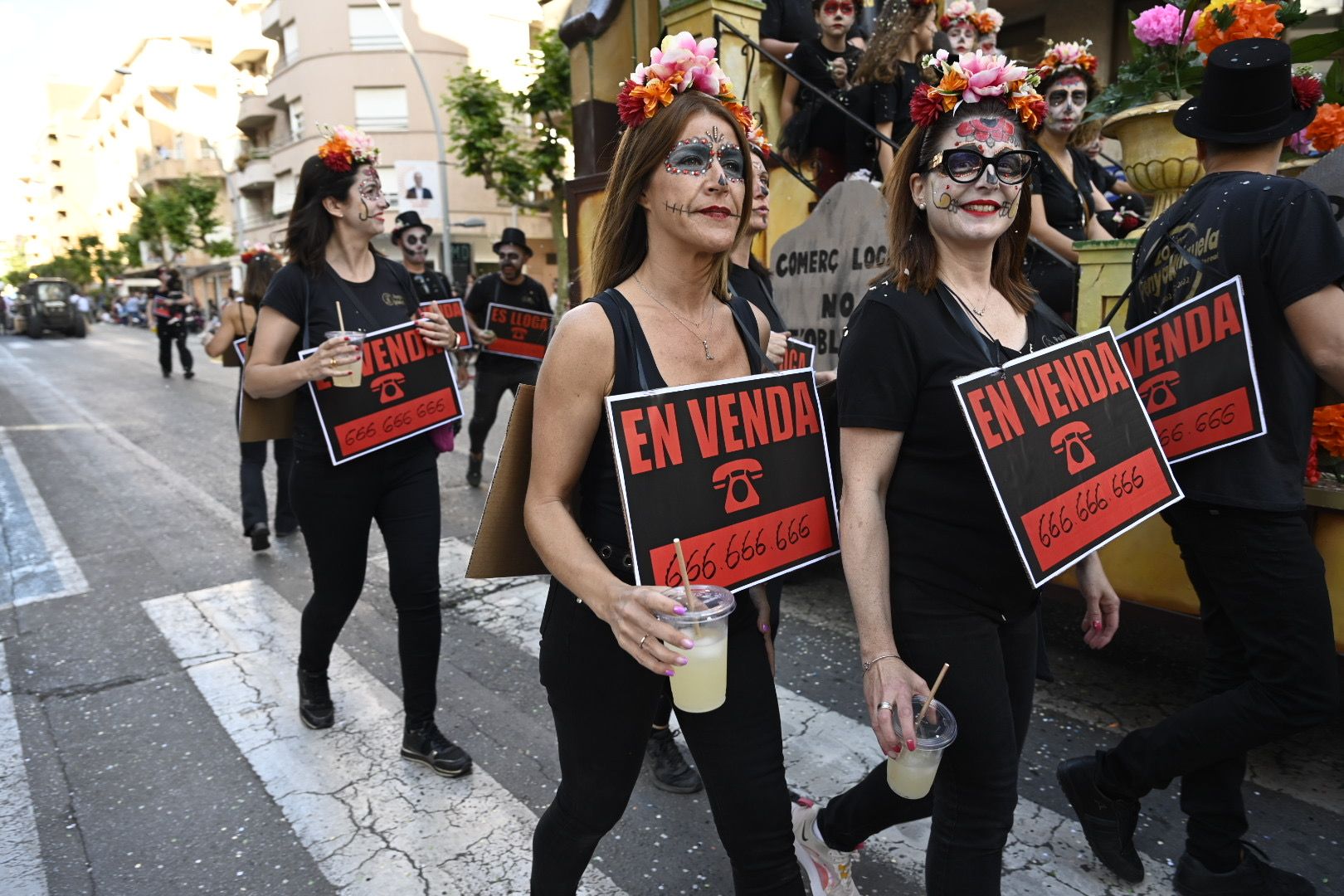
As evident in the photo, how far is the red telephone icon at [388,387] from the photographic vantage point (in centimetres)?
317

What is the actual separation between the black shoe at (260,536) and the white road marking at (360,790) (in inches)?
57.1

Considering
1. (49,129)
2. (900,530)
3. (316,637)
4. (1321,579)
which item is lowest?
(316,637)

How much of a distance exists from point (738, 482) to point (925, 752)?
2.09 feet

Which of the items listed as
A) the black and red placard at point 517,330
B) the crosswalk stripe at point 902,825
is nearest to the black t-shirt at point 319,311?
the crosswalk stripe at point 902,825

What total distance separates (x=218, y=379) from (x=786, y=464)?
666 inches

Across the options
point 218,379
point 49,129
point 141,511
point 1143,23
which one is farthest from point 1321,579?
point 49,129

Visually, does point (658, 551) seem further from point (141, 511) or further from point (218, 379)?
point (218, 379)

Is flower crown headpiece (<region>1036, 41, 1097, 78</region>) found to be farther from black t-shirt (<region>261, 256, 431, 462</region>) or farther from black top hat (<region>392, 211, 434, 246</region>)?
black top hat (<region>392, 211, 434, 246</region>)

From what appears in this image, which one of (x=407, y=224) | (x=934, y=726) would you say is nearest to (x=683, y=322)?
(x=934, y=726)

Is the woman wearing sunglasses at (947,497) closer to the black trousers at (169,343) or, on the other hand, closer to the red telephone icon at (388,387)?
the red telephone icon at (388,387)

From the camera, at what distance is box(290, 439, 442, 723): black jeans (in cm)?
307

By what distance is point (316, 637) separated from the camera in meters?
3.34

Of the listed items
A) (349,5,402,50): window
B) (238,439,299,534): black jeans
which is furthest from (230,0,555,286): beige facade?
(238,439,299,534): black jeans

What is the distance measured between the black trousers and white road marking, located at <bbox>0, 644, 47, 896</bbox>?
1405cm
